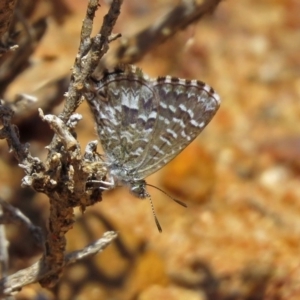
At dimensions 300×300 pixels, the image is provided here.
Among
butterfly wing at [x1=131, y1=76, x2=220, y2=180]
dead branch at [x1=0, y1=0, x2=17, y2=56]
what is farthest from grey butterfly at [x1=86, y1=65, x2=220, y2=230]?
dead branch at [x1=0, y1=0, x2=17, y2=56]

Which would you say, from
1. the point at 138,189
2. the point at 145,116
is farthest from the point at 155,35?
the point at 138,189

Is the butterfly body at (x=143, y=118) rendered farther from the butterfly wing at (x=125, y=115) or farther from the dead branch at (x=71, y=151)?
the dead branch at (x=71, y=151)

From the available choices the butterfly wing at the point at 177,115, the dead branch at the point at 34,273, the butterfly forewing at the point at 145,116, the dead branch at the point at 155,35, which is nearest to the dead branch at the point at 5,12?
the butterfly forewing at the point at 145,116

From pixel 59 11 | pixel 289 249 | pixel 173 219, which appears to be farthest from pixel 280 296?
pixel 59 11

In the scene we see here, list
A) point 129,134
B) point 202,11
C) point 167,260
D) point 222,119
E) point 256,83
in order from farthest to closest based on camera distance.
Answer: point 256,83
point 222,119
point 167,260
point 202,11
point 129,134

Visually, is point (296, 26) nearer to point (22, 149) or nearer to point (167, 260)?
point (167, 260)

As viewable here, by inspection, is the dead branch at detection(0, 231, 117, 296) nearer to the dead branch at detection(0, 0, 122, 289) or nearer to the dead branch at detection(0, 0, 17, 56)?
the dead branch at detection(0, 0, 122, 289)

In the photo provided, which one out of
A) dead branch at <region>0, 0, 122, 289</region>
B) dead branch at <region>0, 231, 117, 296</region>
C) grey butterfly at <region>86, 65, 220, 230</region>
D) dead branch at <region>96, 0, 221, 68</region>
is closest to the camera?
dead branch at <region>0, 0, 122, 289</region>

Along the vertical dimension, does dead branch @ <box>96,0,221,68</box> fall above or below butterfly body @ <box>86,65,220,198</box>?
above

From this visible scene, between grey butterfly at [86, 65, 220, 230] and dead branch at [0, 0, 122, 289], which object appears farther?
grey butterfly at [86, 65, 220, 230]
